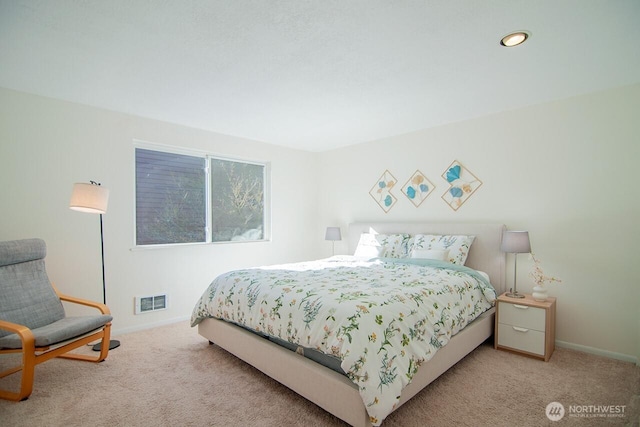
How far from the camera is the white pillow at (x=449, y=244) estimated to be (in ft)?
11.1

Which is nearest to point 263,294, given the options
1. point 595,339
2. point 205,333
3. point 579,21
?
point 205,333

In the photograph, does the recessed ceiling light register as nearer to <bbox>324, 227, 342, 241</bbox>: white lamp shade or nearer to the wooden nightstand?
the wooden nightstand

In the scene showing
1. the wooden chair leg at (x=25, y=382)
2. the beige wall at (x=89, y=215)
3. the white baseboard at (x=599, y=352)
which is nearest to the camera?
the wooden chair leg at (x=25, y=382)

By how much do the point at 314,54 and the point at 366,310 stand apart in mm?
1810

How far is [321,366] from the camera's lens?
2006 millimetres

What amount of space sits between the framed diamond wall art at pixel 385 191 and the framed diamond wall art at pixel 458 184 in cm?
75

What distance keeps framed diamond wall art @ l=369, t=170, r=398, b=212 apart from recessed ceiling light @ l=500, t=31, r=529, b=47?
2.42m

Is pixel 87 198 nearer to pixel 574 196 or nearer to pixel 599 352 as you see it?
pixel 574 196

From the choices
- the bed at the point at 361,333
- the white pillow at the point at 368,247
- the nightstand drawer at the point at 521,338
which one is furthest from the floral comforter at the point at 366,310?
the white pillow at the point at 368,247

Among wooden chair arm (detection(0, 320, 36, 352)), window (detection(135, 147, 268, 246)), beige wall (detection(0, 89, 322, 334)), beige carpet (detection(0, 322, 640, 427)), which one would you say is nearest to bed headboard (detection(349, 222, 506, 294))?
beige carpet (detection(0, 322, 640, 427))

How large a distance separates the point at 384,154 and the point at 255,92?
2271 mm

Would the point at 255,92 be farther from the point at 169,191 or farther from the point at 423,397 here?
the point at 423,397

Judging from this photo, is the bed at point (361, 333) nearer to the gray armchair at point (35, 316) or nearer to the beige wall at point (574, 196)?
the beige wall at point (574, 196)

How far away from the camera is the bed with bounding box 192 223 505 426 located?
5.64 feet
